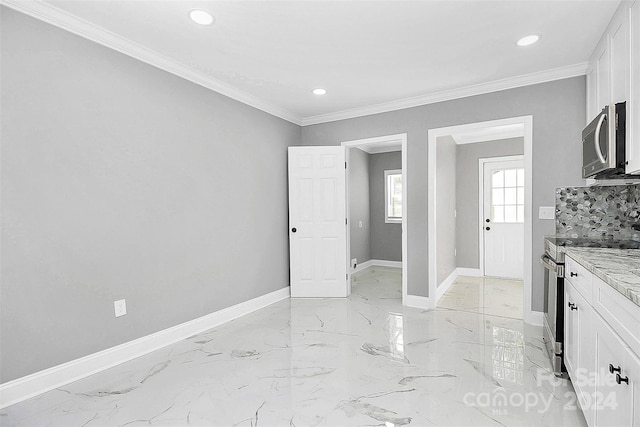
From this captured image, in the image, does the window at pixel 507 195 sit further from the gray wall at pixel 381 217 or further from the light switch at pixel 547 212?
the light switch at pixel 547 212

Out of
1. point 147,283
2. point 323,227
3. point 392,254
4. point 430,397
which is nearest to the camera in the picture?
point 430,397

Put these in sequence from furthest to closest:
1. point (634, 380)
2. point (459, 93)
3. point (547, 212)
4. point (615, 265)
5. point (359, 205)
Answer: point (359, 205) < point (459, 93) < point (547, 212) < point (615, 265) < point (634, 380)

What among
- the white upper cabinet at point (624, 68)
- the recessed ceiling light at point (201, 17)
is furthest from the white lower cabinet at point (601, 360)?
the recessed ceiling light at point (201, 17)

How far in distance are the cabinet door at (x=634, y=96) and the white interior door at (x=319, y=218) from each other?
299 cm

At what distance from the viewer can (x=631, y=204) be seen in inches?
109

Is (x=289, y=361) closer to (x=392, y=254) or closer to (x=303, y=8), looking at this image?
(x=303, y=8)

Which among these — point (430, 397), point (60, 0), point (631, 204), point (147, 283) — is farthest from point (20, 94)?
point (631, 204)

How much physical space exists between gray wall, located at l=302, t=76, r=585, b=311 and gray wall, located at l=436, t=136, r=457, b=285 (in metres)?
0.38

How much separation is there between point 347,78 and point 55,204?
2.76 meters

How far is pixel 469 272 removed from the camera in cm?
616

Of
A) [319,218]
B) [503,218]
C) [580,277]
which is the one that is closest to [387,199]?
[503,218]

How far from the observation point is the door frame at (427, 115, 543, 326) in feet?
11.5

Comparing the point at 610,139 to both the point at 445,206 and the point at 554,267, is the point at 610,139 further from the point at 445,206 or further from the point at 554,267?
the point at 445,206

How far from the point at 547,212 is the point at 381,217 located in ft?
12.6
